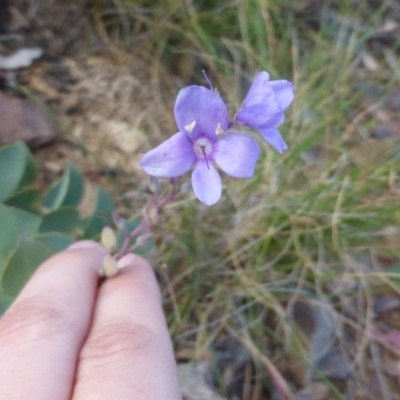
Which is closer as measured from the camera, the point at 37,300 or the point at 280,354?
the point at 37,300

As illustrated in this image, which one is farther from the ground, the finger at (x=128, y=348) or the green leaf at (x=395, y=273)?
the finger at (x=128, y=348)

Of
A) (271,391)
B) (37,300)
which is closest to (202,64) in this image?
(271,391)

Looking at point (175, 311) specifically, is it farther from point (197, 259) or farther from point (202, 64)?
point (202, 64)

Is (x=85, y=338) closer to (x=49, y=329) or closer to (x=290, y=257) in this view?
(x=49, y=329)

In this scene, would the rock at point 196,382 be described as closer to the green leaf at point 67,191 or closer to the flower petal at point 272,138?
the green leaf at point 67,191

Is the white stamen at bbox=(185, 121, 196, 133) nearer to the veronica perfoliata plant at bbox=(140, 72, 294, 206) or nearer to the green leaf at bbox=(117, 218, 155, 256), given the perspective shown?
the veronica perfoliata plant at bbox=(140, 72, 294, 206)

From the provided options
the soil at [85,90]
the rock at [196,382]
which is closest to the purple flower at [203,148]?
the rock at [196,382]
